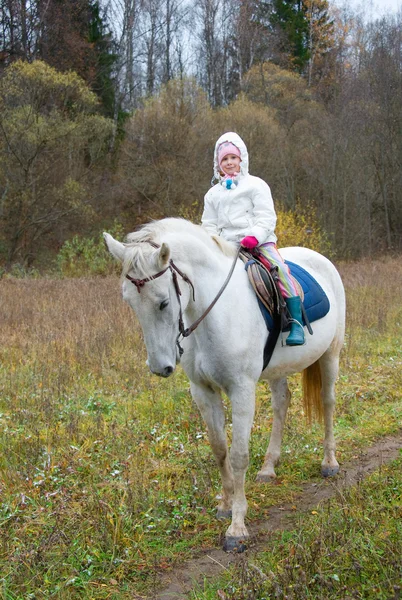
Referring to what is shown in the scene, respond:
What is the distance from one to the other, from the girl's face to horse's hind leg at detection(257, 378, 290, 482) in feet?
6.27

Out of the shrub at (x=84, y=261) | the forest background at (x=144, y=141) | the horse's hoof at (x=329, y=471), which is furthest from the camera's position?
the forest background at (x=144, y=141)

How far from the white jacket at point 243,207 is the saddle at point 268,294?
17 centimetres

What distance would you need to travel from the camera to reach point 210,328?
3.60 m

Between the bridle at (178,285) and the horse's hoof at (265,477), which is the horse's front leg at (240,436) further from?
the horse's hoof at (265,477)

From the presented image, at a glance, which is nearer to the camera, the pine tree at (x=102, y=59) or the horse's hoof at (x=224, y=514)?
the horse's hoof at (x=224, y=514)

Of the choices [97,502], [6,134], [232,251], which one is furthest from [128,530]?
[6,134]

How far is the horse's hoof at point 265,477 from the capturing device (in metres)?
4.63

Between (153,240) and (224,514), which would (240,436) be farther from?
(153,240)

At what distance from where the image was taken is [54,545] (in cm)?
342

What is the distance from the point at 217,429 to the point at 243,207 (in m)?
1.64

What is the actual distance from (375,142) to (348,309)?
1873cm

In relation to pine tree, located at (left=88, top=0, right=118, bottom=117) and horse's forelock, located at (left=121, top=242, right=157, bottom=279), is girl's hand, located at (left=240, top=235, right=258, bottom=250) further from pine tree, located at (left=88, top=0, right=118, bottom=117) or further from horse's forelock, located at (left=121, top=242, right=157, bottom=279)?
pine tree, located at (left=88, top=0, right=118, bottom=117)

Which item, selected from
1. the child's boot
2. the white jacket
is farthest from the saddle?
the white jacket

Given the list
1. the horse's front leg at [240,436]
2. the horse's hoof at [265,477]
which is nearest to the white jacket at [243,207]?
the horse's front leg at [240,436]
